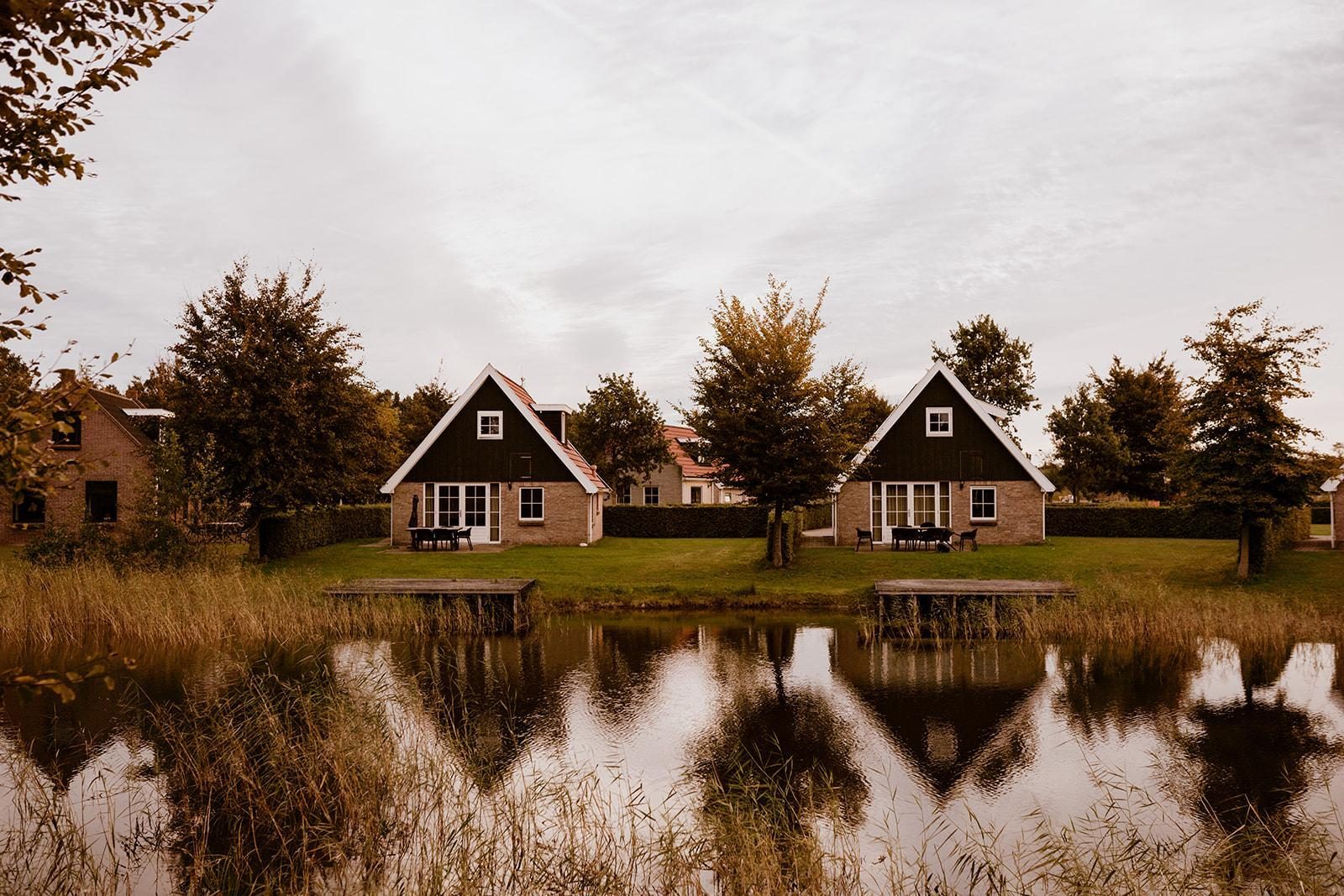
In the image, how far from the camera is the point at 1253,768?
10430 mm

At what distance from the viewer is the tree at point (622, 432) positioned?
5112 cm

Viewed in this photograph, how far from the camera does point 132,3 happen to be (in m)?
4.63

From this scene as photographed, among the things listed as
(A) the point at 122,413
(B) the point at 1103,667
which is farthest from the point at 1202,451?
(A) the point at 122,413

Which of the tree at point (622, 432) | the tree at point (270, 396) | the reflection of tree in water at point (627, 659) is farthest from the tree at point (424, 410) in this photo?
the reflection of tree in water at point (627, 659)

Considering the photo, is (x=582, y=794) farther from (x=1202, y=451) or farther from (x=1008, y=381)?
(x=1008, y=381)

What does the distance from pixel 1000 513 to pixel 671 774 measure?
2449 cm

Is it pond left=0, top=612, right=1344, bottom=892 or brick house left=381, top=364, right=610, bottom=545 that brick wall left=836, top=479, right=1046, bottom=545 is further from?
pond left=0, top=612, right=1344, bottom=892

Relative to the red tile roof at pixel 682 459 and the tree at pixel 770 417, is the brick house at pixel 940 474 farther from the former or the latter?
the red tile roof at pixel 682 459

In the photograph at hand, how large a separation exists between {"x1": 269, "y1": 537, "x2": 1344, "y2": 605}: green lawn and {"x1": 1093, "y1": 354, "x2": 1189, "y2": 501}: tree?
17.3m

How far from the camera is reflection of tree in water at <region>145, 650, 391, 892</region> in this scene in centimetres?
772

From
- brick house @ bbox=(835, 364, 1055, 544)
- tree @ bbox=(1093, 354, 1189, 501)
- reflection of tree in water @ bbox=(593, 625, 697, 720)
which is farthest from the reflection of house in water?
tree @ bbox=(1093, 354, 1189, 501)

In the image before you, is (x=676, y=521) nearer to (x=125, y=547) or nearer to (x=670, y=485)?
(x=670, y=485)

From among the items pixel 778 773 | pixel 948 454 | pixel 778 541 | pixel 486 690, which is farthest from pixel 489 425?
pixel 778 773

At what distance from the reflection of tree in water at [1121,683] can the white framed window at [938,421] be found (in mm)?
15356
